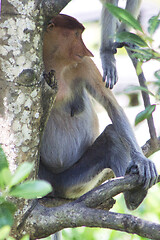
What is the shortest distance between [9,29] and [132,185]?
0.86 metres

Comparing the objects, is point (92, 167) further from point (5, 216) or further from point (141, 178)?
point (5, 216)

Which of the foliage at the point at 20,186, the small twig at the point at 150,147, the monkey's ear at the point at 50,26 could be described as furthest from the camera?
the small twig at the point at 150,147

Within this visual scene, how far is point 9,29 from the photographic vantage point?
5.43ft

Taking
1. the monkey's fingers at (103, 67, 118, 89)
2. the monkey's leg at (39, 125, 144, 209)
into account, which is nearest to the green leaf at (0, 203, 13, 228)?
the monkey's leg at (39, 125, 144, 209)

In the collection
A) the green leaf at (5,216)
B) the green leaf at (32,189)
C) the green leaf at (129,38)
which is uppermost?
the green leaf at (129,38)

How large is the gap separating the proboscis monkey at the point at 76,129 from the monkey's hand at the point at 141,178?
0.09 metres

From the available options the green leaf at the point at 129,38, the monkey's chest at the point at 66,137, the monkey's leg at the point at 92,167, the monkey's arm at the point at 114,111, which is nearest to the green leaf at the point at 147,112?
the green leaf at the point at 129,38

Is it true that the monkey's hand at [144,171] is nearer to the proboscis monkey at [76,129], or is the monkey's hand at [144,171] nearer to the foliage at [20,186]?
the proboscis monkey at [76,129]

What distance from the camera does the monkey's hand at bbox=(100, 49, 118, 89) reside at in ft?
8.78

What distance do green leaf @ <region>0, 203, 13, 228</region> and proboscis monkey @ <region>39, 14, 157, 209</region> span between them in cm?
149

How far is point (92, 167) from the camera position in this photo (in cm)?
273

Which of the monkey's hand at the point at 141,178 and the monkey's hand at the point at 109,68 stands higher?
the monkey's hand at the point at 109,68

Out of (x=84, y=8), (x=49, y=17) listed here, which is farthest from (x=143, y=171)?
(x=84, y=8)

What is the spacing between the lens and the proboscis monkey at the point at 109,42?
8.92ft
